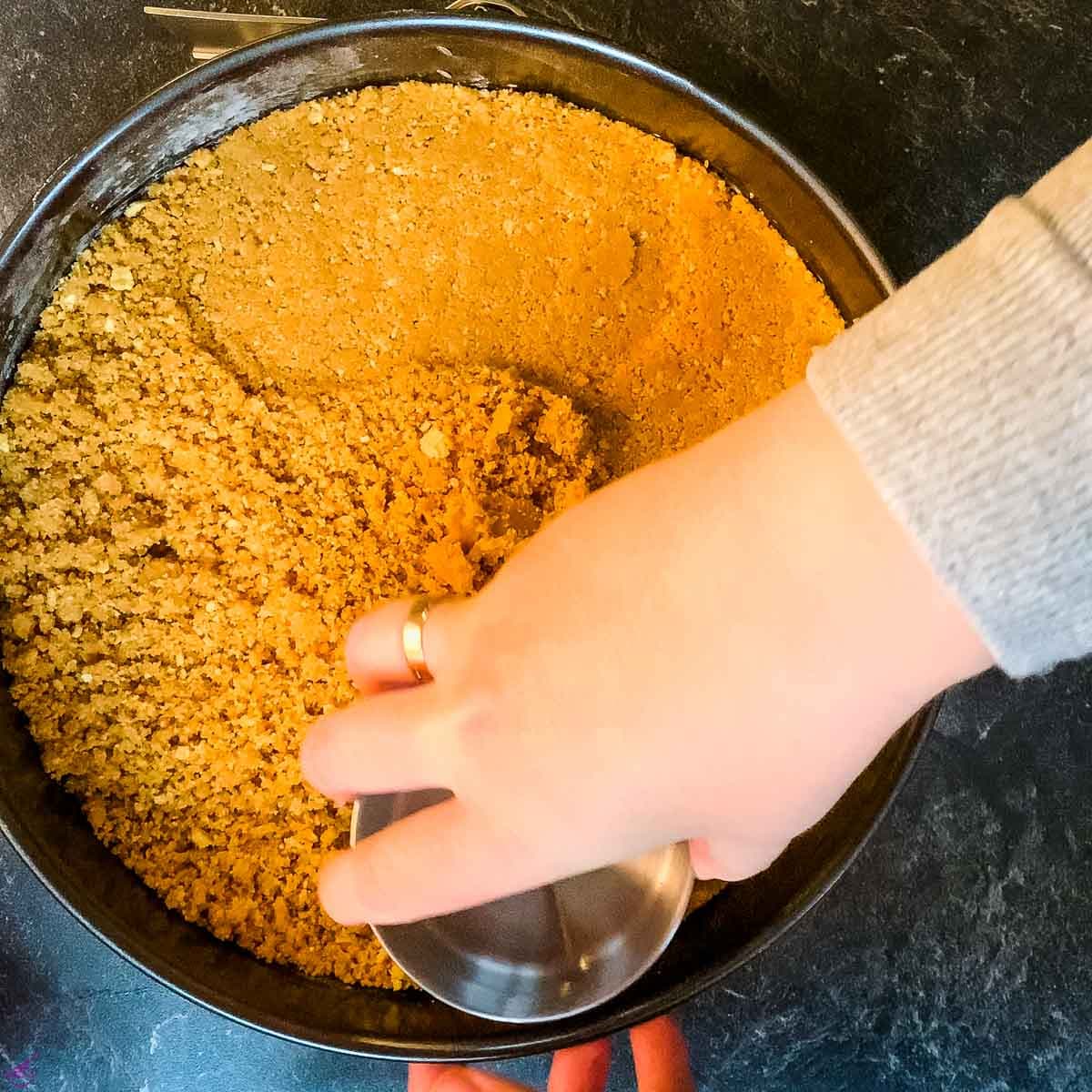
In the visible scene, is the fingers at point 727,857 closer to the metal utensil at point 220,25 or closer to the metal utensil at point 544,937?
the metal utensil at point 544,937

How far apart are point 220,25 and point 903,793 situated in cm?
61

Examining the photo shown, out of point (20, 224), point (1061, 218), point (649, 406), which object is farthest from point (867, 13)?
point (20, 224)

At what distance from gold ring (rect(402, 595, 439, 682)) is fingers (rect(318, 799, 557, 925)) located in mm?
59

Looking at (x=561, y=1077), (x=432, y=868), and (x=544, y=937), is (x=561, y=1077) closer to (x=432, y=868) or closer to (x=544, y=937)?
(x=544, y=937)

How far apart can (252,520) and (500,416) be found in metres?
0.14

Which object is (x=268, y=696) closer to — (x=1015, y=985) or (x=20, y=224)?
(x=20, y=224)

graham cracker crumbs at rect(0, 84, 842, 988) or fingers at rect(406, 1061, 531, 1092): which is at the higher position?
graham cracker crumbs at rect(0, 84, 842, 988)

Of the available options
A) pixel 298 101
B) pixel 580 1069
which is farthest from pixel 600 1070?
pixel 298 101

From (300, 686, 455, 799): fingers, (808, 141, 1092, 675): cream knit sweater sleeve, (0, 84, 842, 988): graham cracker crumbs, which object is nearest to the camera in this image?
(808, 141, 1092, 675): cream knit sweater sleeve

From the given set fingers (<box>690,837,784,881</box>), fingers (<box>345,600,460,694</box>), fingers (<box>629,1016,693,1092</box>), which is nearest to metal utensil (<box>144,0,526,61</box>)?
fingers (<box>345,600,460,694</box>)

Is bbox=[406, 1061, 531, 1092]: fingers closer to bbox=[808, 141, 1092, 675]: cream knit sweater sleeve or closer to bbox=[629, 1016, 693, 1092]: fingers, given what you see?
bbox=[629, 1016, 693, 1092]: fingers

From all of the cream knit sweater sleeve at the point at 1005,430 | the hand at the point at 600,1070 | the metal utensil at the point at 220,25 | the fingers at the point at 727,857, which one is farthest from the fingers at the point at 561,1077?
the metal utensil at the point at 220,25

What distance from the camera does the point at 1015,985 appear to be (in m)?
0.64

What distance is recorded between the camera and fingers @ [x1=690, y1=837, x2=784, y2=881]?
0.41 meters
